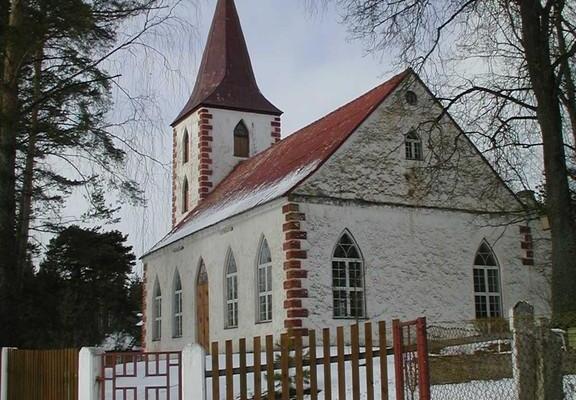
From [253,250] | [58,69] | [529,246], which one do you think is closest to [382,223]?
[253,250]

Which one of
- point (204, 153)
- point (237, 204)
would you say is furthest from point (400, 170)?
point (204, 153)

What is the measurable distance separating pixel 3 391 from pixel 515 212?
16.7 m

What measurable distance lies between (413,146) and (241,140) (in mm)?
12882

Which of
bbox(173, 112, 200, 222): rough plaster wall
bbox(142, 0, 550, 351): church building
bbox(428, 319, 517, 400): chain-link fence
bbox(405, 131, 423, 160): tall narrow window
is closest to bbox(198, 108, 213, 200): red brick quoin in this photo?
bbox(173, 112, 200, 222): rough plaster wall

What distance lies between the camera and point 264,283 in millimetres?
23406

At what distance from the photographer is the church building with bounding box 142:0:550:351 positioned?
21859 millimetres

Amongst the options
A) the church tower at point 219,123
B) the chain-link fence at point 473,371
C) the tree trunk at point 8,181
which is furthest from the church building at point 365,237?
the chain-link fence at point 473,371

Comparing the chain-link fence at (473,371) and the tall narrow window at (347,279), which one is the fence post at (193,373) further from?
the tall narrow window at (347,279)

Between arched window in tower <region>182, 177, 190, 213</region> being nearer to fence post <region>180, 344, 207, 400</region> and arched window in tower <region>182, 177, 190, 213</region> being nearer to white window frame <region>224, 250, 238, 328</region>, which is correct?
white window frame <region>224, 250, 238, 328</region>

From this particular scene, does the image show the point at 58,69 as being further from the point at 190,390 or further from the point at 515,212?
the point at 515,212

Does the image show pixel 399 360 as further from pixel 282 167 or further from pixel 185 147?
pixel 185 147

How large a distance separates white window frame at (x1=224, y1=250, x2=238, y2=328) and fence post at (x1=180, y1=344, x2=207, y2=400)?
53.6ft

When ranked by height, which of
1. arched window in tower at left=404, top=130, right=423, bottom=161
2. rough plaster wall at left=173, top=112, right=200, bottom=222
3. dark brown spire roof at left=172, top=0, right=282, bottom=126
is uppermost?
dark brown spire roof at left=172, top=0, right=282, bottom=126

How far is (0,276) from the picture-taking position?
15.0 metres
